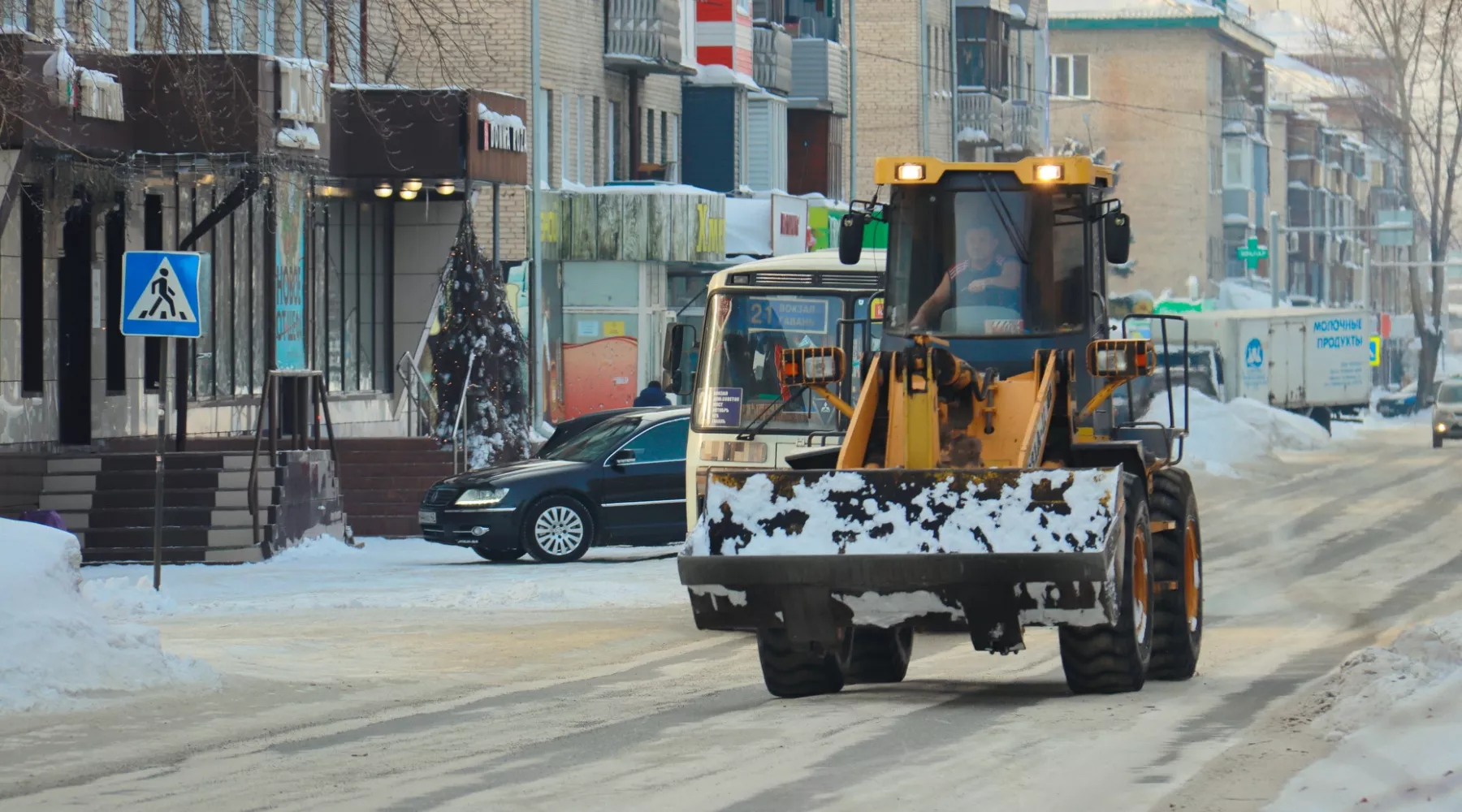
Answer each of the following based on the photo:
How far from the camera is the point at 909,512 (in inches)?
476

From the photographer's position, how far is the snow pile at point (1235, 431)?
4684 centimetres

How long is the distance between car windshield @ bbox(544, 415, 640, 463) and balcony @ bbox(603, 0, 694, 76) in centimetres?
2164

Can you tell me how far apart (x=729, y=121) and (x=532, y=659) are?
123 ft

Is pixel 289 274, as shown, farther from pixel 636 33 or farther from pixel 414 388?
pixel 636 33

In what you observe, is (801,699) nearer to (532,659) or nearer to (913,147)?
(532,659)

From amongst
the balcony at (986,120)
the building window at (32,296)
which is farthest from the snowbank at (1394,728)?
the balcony at (986,120)

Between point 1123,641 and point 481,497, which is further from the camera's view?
point 481,497

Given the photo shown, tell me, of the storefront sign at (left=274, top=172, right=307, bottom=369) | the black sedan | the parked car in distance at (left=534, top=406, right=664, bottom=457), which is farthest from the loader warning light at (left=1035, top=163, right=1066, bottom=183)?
the storefront sign at (left=274, top=172, right=307, bottom=369)

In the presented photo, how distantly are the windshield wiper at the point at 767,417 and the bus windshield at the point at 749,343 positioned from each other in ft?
1.10

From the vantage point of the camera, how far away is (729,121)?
172 ft

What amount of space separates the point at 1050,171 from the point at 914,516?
272 centimetres

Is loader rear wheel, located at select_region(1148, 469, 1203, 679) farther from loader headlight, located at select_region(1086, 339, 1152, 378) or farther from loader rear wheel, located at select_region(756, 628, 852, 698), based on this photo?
loader rear wheel, located at select_region(756, 628, 852, 698)

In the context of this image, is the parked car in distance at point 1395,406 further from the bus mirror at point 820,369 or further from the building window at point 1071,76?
the bus mirror at point 820,369

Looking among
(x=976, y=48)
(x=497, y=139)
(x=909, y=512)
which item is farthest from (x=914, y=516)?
(x=976, y=48)
